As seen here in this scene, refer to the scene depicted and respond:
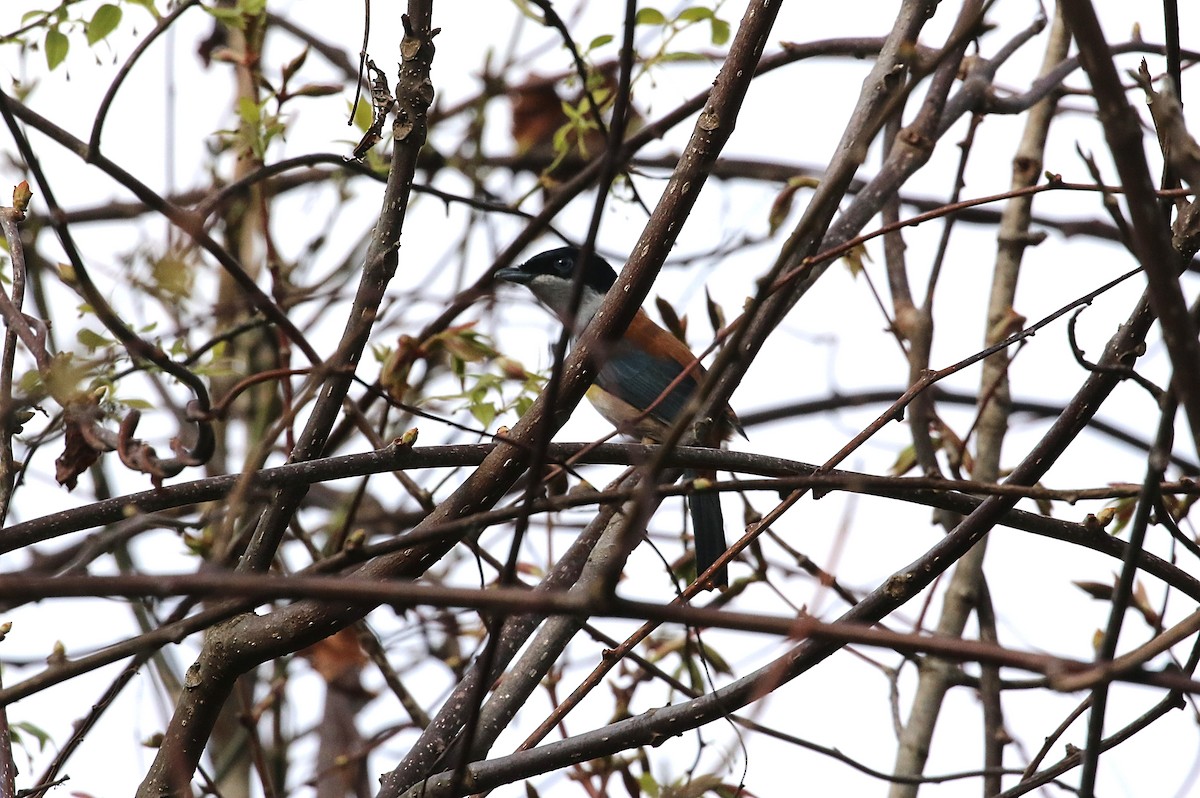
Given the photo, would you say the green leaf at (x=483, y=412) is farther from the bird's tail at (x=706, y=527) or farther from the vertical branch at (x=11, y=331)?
the vertical branch at (x=11, y=331)

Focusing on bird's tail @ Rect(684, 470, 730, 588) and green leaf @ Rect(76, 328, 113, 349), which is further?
bird's tail @ Rect(684, 470, 730, 588)

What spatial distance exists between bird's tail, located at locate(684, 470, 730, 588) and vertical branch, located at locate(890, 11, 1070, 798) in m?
0.86

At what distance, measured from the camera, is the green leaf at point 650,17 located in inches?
153

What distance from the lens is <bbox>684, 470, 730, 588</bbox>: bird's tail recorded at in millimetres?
4738

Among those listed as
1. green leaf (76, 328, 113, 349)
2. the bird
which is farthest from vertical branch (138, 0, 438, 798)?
the bird

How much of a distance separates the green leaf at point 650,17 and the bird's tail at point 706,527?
1.70 m

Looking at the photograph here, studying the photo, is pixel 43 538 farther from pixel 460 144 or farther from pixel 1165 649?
pixel 460 144

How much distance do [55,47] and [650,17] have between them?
5.70 ft

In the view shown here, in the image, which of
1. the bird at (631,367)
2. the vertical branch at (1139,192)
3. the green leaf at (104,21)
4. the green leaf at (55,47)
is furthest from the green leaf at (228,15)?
the vertical branch at (1139,192)

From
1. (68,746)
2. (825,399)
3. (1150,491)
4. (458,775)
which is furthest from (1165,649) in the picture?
(825,399)

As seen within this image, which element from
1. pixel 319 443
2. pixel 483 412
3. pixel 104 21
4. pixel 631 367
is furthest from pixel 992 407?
pixel 104 21

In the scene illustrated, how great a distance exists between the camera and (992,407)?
190 inches

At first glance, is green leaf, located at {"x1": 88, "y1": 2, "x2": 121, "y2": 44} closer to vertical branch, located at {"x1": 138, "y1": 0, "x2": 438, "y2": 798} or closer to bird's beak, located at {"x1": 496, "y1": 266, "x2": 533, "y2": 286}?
vertical branch, located at {"x1": 138, "y1": 0, "x2": 438, "y2": 798}

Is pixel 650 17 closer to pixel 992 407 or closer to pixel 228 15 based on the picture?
pixel 228 15
